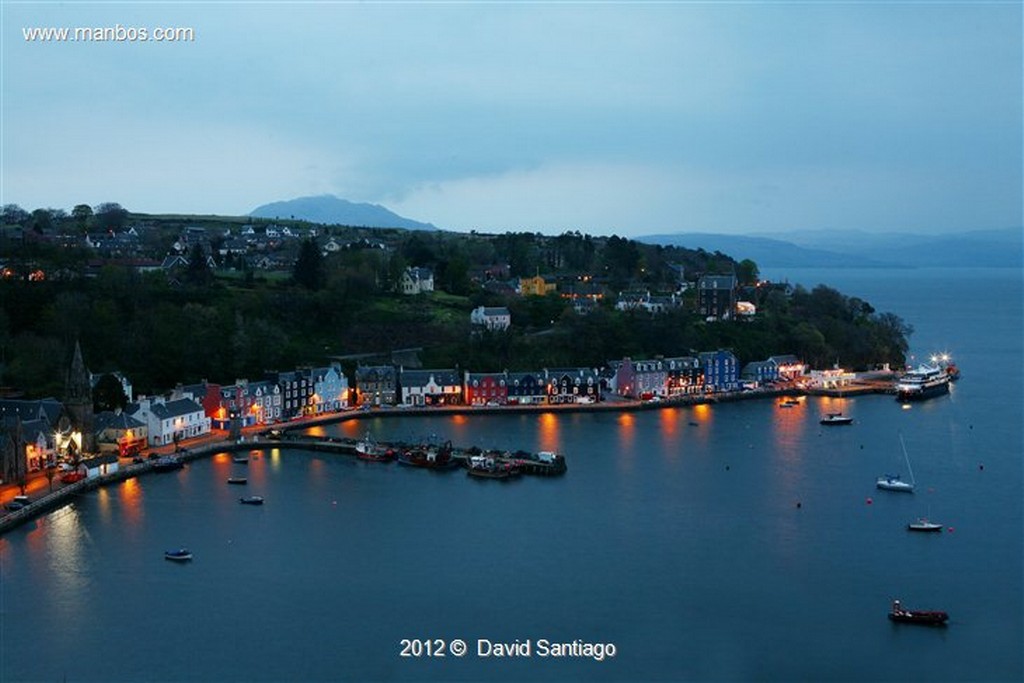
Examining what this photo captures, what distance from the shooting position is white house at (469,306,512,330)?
4306 centimetres

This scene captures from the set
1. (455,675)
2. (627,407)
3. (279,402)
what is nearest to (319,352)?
(279,402)

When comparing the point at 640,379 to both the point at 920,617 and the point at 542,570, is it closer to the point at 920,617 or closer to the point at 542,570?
the point at 542,570

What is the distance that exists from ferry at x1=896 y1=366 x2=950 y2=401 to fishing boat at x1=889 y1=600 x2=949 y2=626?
24.0 m

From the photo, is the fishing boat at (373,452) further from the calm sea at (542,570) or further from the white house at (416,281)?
the white house at (416,281)

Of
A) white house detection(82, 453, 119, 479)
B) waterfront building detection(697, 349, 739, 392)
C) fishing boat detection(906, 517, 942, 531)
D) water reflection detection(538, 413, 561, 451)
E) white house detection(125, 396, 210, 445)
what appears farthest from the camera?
waterfront building detection(697, 349, 739, 392)

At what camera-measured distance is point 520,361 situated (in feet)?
128

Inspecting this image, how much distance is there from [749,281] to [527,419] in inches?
1209

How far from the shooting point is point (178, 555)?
18.7m

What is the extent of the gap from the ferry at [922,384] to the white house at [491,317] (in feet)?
51.0

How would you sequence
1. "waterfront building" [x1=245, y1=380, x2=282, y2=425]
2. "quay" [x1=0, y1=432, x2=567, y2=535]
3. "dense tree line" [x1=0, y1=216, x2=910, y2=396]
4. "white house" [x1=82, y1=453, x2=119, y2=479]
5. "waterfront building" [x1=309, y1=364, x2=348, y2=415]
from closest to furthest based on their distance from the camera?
"quay" [x1=0, y1=432, x2=567, y2=535], "white house" [x1=82, y1=453, x2=119, y2=479], "waterfront building" [x1=245, y1=380, x2=282, y2=425], "dense tree line" [x1=0, y1=216, x2=910, y2=396], "waterfront building" [x1=309, y1=364, x2=348, y2=415]

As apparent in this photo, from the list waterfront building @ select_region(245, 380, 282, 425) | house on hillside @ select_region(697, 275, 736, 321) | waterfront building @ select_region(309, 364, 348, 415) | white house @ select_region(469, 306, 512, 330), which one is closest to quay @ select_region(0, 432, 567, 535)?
waterfront building @ select_region(245, 380, 282, 425)

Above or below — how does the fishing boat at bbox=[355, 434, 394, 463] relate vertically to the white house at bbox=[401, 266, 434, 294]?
below

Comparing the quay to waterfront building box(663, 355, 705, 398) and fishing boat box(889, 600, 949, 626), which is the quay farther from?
waterfront building box(663, 355, 705, 398)

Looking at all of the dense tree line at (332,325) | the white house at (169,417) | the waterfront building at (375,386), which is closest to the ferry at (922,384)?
the dense tree line at (332,325)
